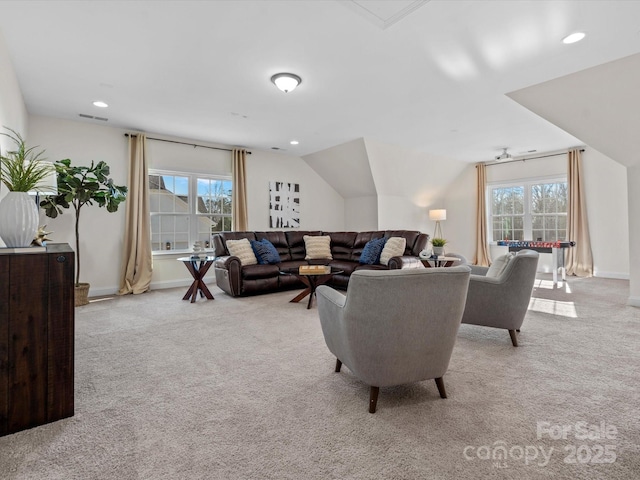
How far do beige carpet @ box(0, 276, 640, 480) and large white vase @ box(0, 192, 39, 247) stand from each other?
0.97 m

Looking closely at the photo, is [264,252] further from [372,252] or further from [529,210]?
[529,210]

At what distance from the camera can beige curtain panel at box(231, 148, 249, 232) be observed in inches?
246

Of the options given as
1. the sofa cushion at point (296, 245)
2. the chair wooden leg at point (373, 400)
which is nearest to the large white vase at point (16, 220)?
the chair wooden leg at point (373, 400)

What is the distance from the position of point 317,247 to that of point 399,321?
4.12 meters

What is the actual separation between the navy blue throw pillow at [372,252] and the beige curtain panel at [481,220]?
3723mm

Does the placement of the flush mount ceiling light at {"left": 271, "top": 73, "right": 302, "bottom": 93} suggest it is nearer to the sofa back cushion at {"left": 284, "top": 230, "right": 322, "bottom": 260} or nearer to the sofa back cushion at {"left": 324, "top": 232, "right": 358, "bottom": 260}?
the sofa back cushion at {"left": 284, "top": 230, "right": 322, "bottom": 260}

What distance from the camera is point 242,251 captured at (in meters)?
4.96

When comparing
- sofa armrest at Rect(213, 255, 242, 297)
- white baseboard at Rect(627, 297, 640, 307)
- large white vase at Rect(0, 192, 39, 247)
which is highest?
large white vase at Rect(0, 192, 39, 247)

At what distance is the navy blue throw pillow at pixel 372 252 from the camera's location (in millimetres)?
5002

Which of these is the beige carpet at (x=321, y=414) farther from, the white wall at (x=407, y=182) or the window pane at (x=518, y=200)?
Answer: the window pane at (x=518, y=200)

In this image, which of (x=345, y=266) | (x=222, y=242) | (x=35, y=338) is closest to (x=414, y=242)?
(x=345, y=266)

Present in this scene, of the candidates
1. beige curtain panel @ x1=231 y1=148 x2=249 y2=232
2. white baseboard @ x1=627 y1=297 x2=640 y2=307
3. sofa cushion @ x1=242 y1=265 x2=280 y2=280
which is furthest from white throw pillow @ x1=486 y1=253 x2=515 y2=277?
beige curtain panel @ x1=231 y1=148 x2=249 y2=232

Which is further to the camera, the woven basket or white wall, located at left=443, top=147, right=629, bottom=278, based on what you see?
white wall, located at left=443, top=147, right=629, bottom=278

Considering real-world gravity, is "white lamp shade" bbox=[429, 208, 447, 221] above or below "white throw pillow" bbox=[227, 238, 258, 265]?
above
